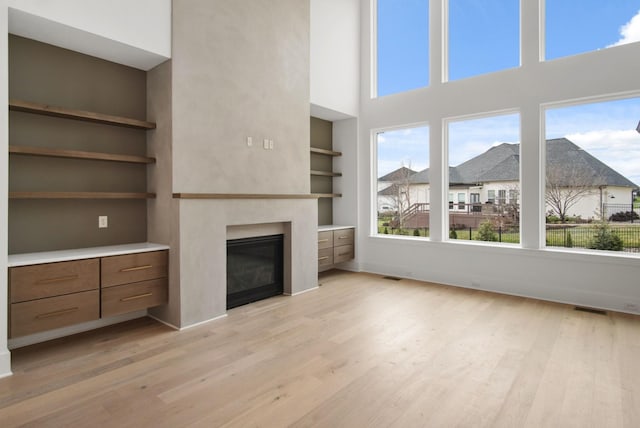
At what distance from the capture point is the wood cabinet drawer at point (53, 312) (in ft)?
8.64

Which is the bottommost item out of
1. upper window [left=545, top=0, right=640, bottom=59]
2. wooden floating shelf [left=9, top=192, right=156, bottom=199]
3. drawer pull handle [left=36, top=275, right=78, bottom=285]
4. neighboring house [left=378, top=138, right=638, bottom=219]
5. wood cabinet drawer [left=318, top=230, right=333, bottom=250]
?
drawer pull handle [left=36, top=275, right=78, bottom=285]

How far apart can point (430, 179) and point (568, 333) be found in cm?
265

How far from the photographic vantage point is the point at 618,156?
159 inches

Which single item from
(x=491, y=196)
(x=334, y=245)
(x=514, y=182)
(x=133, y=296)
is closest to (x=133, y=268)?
(x=133, y=296)

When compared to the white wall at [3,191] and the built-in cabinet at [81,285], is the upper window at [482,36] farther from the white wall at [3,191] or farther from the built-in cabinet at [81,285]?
the white wall at [3,191]

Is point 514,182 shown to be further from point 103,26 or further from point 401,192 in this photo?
point 103,26

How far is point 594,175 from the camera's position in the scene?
419cm

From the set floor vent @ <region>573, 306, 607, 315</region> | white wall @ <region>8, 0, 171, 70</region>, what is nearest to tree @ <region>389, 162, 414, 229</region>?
floor vent @ <region>573, 306, 607, 315</region>

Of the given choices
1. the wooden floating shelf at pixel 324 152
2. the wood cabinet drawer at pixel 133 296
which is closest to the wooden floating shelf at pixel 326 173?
the wooden floating shelf at pixel 324 152

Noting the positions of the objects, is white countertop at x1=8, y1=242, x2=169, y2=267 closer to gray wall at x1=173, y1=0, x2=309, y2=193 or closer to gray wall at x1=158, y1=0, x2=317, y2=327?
gray wall at x1=158, y1=0, x2=317, y2=327

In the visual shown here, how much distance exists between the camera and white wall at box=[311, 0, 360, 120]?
5.13 metres

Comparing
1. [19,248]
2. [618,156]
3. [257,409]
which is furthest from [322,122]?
[257,409]

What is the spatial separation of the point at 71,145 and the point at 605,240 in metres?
5.73

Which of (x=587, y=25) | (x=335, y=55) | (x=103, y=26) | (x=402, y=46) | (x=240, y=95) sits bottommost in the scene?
(x=240, y=95)
